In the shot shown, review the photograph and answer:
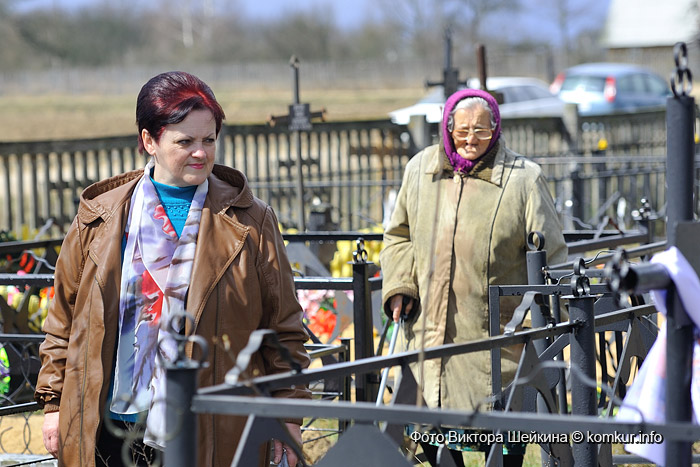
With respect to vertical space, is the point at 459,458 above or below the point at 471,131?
below

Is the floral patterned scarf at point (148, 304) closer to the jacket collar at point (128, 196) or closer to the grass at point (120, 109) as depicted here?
the jacket collar at point (128, 196)

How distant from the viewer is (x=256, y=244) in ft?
9.32

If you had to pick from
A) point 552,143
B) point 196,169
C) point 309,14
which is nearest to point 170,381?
point 196,169

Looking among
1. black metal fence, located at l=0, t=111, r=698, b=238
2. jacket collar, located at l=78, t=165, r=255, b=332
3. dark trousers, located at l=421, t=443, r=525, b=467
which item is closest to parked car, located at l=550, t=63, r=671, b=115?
black metal fence, located at l=0, t=111, r=698, b=238

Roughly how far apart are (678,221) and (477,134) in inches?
88.7

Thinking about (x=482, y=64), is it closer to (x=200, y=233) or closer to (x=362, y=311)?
(x=362, y=311)

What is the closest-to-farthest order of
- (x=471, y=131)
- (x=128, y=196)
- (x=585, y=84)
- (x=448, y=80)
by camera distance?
(x=128, y=196), (x=471, y=131), (x=448, y=80), (x=585, y=84)

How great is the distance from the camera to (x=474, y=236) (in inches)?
159

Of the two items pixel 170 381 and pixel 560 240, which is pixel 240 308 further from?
pixel 560 240

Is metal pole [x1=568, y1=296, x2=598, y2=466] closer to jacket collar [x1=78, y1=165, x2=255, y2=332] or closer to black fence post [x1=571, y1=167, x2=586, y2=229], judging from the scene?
jacket collar [x1=78, y1=165, x2=255, y2=332]

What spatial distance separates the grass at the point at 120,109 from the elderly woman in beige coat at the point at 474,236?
24.6 metres

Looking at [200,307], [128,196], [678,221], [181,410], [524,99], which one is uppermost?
[524,99]

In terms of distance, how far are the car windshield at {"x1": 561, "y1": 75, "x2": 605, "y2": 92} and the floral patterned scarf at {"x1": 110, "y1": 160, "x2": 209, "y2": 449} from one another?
19.2 metres

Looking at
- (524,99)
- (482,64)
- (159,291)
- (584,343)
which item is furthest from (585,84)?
(159,291)
